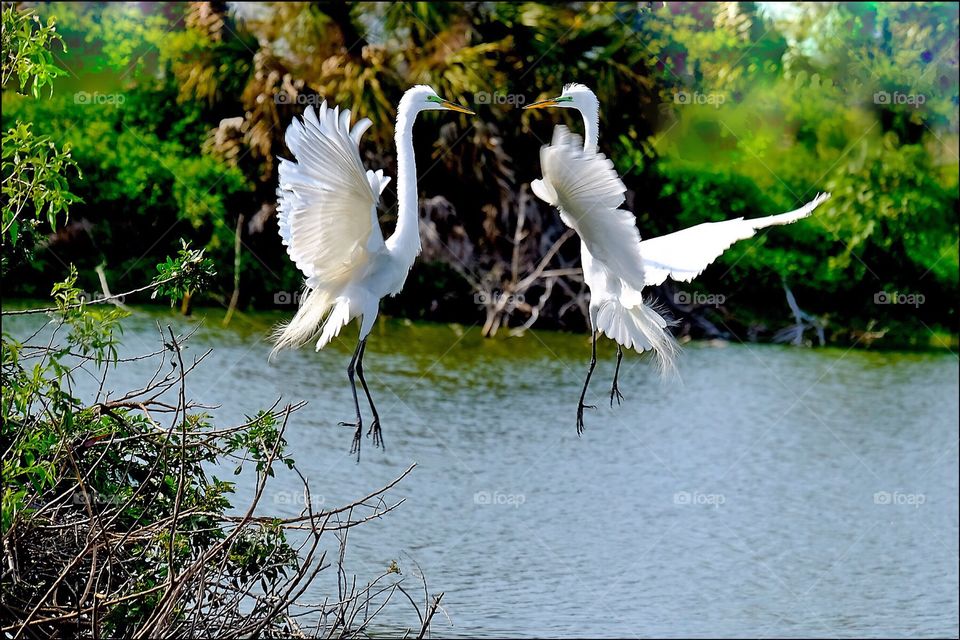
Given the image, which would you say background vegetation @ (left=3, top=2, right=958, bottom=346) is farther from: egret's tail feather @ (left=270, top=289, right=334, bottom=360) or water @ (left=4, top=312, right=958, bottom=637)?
egret's tail feather @ (left=270, top=289, right=334, bottom=360)

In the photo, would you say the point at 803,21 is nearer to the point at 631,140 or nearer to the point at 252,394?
the point at 631,140

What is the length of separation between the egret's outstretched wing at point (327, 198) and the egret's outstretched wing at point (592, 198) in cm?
48

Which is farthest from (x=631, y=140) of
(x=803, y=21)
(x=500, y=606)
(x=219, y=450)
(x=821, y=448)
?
(x=219, y=450)

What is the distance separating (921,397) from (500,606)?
499cm

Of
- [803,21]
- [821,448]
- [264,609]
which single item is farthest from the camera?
[803,21]

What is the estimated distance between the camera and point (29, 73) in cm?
316

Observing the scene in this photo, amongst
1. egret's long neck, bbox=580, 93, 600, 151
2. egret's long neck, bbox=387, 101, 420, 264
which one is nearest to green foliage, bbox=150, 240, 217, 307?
egret's long neck, bbox=387, 101, 420, 264

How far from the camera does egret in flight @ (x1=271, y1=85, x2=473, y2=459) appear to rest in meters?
3.56

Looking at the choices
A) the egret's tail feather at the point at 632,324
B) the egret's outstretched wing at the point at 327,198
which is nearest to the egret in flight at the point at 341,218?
the egret's outstretched wing at the point at 327,198

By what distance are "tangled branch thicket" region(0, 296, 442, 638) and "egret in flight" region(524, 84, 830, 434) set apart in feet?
2.89

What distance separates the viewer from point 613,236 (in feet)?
12.3

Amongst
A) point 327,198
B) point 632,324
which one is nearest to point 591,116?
point 632,324

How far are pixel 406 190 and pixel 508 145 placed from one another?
7.25 m

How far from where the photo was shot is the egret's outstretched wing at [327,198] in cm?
352
